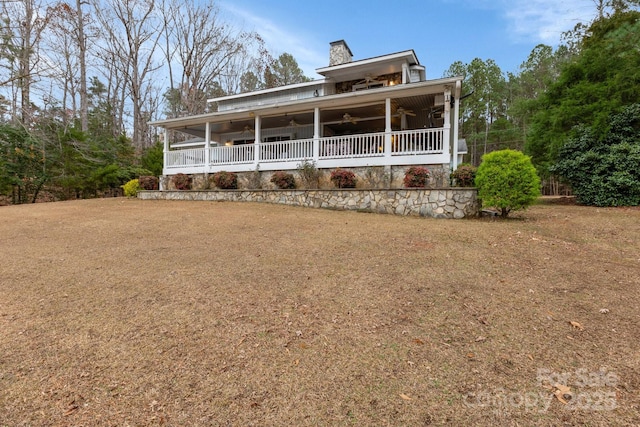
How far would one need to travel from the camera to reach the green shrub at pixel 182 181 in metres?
13.2

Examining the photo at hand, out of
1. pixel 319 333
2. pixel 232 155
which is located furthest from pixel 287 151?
pixel 319 333

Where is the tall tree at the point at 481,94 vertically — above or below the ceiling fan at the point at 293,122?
above

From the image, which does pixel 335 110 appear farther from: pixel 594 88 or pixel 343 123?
pixel 594 88

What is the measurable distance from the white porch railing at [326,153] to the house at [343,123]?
34 mm

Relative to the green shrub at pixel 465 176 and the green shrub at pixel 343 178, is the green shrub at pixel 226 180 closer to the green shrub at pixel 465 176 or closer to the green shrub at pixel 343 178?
the green shrub at pixel 343 178

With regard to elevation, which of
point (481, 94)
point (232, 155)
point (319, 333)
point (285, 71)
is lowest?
point (319, 333)

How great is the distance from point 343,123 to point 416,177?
5993mm

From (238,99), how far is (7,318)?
16178 millimetres

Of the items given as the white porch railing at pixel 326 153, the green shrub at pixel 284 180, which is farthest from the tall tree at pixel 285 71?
the green shrub at pixel 284 180

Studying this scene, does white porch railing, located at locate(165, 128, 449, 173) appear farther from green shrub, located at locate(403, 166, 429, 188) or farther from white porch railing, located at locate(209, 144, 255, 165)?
green shrub, located at locate(403, 166, 429, 188)

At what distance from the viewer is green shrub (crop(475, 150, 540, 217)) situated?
297 inches

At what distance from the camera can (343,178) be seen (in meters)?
10.3

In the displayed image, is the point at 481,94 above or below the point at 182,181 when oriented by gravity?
above

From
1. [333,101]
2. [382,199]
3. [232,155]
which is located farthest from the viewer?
[232,155]
